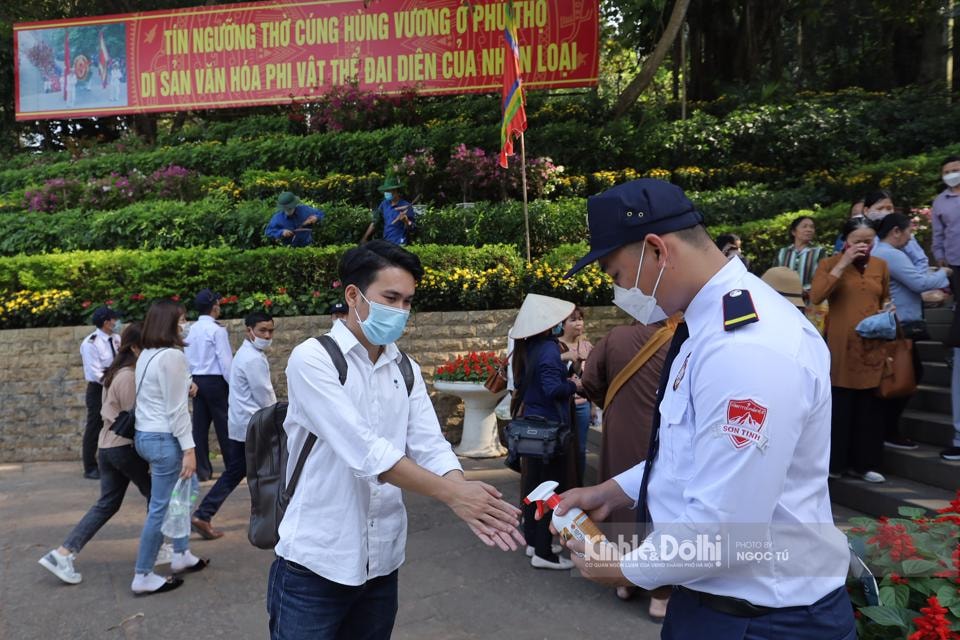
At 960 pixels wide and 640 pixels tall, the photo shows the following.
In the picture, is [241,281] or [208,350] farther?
[241,281]

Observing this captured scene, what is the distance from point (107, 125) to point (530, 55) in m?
12.5

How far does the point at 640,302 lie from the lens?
195cm

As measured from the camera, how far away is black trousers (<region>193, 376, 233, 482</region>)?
310 inches

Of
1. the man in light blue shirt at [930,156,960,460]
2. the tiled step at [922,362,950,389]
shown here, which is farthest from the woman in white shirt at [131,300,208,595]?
the tiled step at [922,362,950,389]

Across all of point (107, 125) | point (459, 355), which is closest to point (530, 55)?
point (459, 355)

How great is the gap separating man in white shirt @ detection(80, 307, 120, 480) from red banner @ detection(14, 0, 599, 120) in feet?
29.6

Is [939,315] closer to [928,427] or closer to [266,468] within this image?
[928,427]

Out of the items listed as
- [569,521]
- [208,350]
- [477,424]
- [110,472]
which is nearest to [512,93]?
[477,424]

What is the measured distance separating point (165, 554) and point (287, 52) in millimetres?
13421

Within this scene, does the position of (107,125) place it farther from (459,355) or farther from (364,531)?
(364,531)

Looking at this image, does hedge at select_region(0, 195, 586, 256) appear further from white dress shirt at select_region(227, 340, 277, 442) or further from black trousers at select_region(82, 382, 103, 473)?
white dress shirt at select_region(227, 340, 277, 442)

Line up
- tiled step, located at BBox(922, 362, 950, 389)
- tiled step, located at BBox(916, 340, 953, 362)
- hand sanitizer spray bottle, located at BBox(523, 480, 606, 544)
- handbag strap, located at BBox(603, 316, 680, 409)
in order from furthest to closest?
tiled step, located at BBox(916, 340, 953, 362)
tiled step, located at BBox(922, 362, 950, 389)
handbag strap, located at BBox(603, 316, 680, 409)
hand sanitizer spray bottle, located at BBox(523, 480, 606, 544)

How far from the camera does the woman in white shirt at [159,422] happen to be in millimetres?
4898

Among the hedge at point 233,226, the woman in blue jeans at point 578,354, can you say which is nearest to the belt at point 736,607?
the woman in blue jeans at point 578,354
